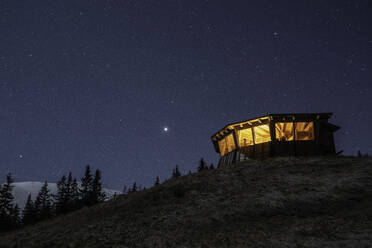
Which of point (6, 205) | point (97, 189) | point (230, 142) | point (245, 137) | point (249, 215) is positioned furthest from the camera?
point (97, 189)

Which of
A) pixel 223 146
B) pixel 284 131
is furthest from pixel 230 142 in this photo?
pixel 284 131

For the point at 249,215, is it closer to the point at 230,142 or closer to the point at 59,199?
the point at 230,142

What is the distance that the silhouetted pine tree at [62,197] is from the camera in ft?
147

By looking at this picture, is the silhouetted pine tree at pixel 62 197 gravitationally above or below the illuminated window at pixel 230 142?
below

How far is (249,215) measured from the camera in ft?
37.0

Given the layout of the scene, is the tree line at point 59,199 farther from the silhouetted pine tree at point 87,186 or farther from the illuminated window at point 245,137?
the illuminated window at point 245,137

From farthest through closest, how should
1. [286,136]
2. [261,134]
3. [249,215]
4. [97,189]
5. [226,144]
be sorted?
[97,189] → [226,144] → [261,134] → [286,136] → [249,215]

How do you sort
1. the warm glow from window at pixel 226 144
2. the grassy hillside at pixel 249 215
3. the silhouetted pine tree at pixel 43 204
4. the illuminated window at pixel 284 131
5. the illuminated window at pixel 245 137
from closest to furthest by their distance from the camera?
the grassy hillside at pixel 249 215
the illuminated window at pixel 284 131
the illuminated window at pixel 245 137
the warm glow from window at pixel 226 144
the silhouetted pine tree at pixel 43 204

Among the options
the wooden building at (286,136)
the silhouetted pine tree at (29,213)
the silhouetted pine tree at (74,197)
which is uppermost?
the wooden building at (286,136)

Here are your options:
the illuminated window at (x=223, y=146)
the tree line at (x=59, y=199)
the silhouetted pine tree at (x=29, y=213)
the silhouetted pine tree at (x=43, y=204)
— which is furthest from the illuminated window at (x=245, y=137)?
the silhouetted pine tree at (x=29, y=213)

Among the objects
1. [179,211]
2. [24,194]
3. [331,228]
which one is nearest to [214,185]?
[179,211]

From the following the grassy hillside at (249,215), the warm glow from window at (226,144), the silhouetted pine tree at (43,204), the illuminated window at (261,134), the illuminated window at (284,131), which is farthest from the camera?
the silhouetted pine tree at (43,204)

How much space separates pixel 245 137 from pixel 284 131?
3952 mm

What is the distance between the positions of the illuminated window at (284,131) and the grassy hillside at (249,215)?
6526 millimetres
